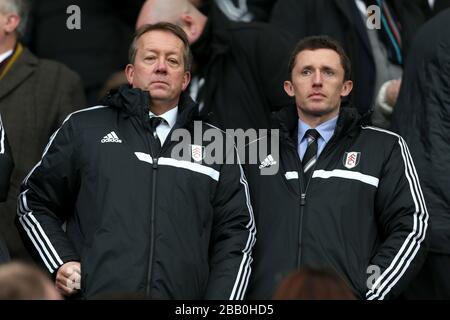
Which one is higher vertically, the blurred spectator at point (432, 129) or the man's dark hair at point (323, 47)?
the man's dark hair at point (323, 47)

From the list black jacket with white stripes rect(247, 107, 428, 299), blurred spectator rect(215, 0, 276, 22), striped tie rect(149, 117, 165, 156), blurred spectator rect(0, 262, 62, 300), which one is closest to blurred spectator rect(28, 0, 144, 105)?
blurred spectator rect(215, 0, 276, 22)

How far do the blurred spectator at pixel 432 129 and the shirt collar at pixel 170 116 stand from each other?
1.32 meters

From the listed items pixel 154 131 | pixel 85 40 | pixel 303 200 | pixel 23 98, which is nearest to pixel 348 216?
pixel 303 200

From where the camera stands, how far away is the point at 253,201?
21.7ft

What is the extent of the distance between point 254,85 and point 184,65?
0.93 meters

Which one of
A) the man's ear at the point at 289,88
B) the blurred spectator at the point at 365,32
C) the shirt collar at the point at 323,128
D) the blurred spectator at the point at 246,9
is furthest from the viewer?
the blurred spectator at the point at 246,9

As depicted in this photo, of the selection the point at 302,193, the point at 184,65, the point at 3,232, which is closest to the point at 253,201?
the point at 302,193

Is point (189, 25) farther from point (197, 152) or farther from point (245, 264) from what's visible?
point (245, 264)

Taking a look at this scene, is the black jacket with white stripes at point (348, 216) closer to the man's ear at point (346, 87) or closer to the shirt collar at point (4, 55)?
the man's ear at point (346, 87)

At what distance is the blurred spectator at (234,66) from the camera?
7.58m

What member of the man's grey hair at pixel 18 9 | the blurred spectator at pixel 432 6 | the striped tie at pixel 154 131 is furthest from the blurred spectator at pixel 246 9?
the striped tie at pixel 154 131

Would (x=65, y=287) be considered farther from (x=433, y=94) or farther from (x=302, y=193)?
(x=433, y=94)

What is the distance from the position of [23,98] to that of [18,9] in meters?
0.58

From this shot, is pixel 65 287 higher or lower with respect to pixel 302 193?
lower
